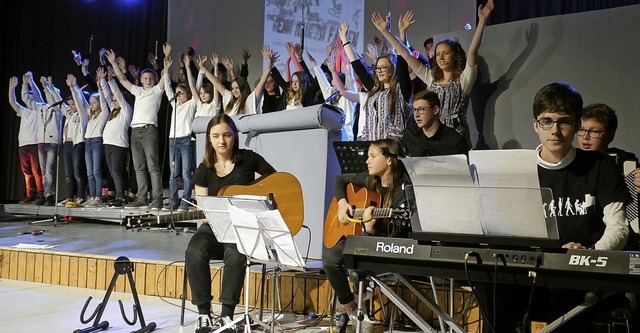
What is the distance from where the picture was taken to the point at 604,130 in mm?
2840

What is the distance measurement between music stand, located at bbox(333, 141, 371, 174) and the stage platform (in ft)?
2.27

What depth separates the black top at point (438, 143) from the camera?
382cm

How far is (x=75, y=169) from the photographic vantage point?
8.56 metres

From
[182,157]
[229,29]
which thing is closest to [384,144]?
[182,157]

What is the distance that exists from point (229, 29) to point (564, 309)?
23.9ft

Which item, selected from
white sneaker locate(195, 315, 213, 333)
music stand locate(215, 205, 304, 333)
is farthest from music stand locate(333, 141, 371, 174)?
white sneaker locate(195, 315, 213, 333)

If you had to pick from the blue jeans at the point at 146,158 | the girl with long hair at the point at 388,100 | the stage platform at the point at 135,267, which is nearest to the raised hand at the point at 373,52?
the girl with long hair at the point at 388,100

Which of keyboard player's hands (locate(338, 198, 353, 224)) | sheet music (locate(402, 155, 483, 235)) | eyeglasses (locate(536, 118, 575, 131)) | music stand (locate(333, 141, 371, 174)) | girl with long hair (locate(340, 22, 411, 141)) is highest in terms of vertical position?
girl with long hair (locate(340, 22, 411, 141))

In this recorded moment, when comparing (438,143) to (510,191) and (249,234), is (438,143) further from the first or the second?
(510,191)

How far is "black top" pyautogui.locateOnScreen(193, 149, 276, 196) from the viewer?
375cm

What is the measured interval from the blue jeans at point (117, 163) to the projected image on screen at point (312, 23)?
2339 mm

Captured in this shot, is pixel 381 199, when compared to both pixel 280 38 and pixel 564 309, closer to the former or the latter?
pixel 564 309

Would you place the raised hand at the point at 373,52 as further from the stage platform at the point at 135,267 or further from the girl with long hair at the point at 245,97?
the stage platform at the point at 135,267

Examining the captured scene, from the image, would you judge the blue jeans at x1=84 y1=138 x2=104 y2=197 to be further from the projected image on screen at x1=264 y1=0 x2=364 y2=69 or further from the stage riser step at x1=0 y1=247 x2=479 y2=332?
the stage riser step at x1=0 y1=247 x2=479 y2=332
